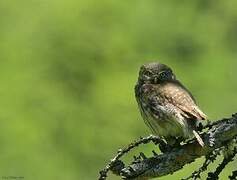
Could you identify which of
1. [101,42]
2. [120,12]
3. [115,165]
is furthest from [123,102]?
[115,165]

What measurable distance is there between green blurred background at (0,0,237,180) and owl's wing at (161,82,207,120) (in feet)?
31.3

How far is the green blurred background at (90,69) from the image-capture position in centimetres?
1888

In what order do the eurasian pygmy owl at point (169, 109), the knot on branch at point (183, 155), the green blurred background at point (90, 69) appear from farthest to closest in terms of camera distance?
the green blurred background at point (90, 69)
the eurasian pygmy owl at point (169, 109)
the knot on branch at point (183, 155)

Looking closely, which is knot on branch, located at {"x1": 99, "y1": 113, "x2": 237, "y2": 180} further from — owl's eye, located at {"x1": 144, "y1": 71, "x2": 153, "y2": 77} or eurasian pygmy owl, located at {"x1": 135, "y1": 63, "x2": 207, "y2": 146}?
owl's eye, located at {"x1": 144, "y1": 71, "x2": 153, "y2": 77}

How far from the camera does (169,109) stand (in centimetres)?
669

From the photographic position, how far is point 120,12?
2530cm

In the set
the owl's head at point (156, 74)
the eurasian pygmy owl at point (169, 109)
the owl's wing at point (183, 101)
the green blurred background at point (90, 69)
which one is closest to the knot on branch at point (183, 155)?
the eurasian pygmy owl at point (169, 109)

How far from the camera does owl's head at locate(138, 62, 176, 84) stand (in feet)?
23.6

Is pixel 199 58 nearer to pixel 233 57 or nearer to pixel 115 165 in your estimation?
pixel 233 57

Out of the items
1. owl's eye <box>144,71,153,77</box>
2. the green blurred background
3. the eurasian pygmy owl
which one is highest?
the green blurred background

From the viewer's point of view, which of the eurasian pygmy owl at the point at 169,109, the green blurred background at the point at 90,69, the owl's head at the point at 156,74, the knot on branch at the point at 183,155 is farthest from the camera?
the green blurred background at the point at 90,69

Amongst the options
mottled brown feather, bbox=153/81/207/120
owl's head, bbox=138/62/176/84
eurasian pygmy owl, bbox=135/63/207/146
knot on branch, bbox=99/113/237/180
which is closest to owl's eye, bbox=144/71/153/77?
owl's head, bbox=138/62/176/84

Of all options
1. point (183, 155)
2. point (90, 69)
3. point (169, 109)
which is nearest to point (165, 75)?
point (169, 109)

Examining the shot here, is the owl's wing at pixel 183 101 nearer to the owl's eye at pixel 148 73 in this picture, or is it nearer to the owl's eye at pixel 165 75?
the owl's eye at pixel 165 75
